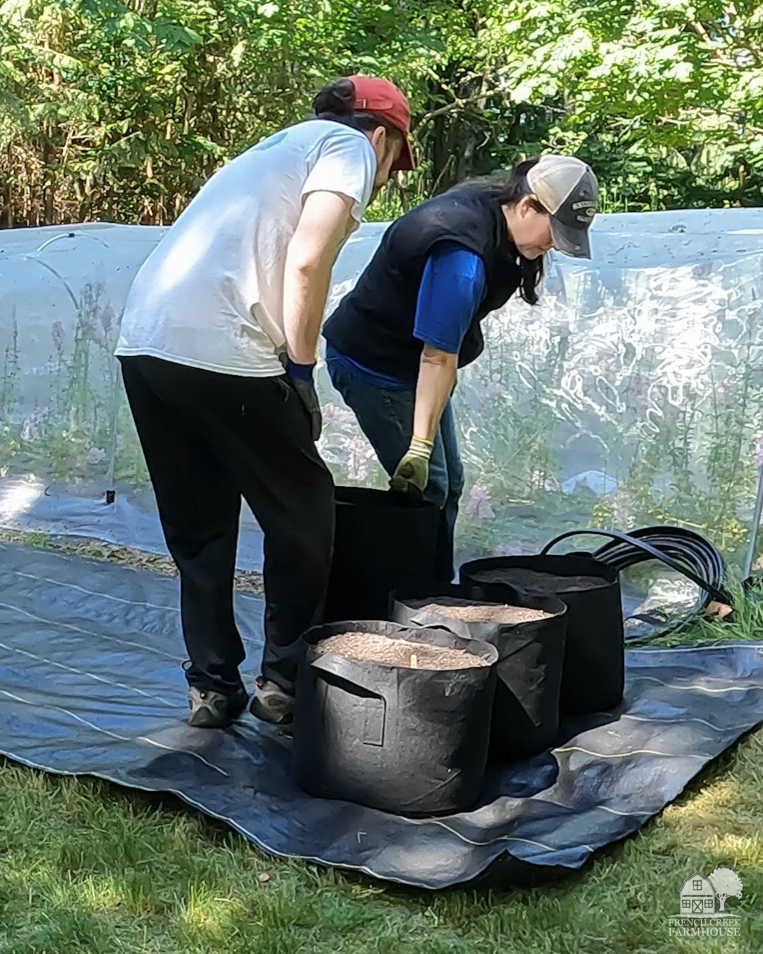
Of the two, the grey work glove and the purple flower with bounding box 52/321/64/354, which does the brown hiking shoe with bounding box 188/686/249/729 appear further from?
the purple flower with bounding box 52/321/64/354

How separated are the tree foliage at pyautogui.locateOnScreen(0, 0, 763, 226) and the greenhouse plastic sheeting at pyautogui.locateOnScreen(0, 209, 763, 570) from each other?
4.42 metres

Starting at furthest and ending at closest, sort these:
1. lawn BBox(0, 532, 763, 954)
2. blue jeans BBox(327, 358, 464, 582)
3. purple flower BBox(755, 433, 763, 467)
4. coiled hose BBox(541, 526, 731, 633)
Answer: purple flower BBox(755, 433, 763, 467), coiled hose BBox(541, 526, 731, 633), blue jeans BBox(327, 358, 464, 582), lawn BBox(0, 532, 763, 954)

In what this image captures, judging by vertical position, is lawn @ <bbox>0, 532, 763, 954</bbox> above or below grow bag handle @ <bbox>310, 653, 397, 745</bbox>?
below

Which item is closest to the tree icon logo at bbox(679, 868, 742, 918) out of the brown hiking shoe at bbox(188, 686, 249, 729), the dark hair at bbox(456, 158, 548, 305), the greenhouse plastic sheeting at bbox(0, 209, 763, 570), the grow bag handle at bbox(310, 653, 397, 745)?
the grow bag handle at bbox(310, 653, 397, 745)

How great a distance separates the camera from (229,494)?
2.35 metres

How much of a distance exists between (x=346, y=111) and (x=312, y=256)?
0.41m

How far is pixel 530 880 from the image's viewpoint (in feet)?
6.06

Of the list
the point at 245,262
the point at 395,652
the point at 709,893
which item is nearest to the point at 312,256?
the point at 245,262

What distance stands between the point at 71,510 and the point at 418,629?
2.74 meters

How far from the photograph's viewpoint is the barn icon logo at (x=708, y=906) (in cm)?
173

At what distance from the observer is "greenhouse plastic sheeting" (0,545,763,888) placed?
6.34 ft

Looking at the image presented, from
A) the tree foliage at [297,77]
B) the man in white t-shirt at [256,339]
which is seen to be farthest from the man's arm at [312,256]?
the tree foliage at [297,77]

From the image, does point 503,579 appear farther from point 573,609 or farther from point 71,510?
point 71,510

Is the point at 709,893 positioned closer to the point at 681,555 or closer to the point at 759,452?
the point at 681,555
